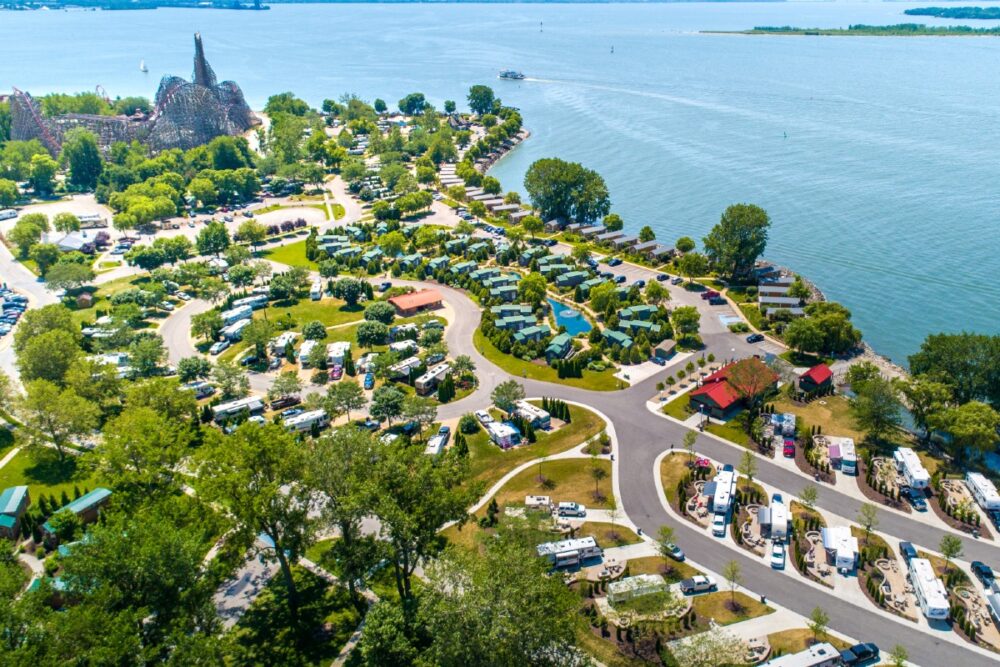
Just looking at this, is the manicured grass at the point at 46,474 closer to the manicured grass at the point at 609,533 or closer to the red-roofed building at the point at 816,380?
the manicured grass at the point at 609,533

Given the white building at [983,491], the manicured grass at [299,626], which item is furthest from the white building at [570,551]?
the white building at [983,491]

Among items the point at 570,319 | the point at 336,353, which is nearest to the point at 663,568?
the point at 336,353

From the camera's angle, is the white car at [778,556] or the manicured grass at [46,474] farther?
the manicured grass at [46,474]

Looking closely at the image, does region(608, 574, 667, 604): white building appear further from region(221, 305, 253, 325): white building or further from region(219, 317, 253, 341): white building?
region(221, 305, 253, 325): white building

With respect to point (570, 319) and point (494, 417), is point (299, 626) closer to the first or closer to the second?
point (494, 417)

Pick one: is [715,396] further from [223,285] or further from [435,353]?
[223,285]

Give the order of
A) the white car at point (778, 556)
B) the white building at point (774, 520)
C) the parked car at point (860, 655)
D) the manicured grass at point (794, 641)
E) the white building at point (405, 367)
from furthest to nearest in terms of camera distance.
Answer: the white building at point (405, 367) < the white building at point (774, 520) < the white car at point (778, 556) < the manicured grass at point (794, 641) < the parked car at point (860, 655)

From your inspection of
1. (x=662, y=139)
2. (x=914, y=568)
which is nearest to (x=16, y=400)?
(x=914, y=568)

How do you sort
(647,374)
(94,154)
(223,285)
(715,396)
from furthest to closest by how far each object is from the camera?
(94,154), (223,285), (647,374), (715,396)
